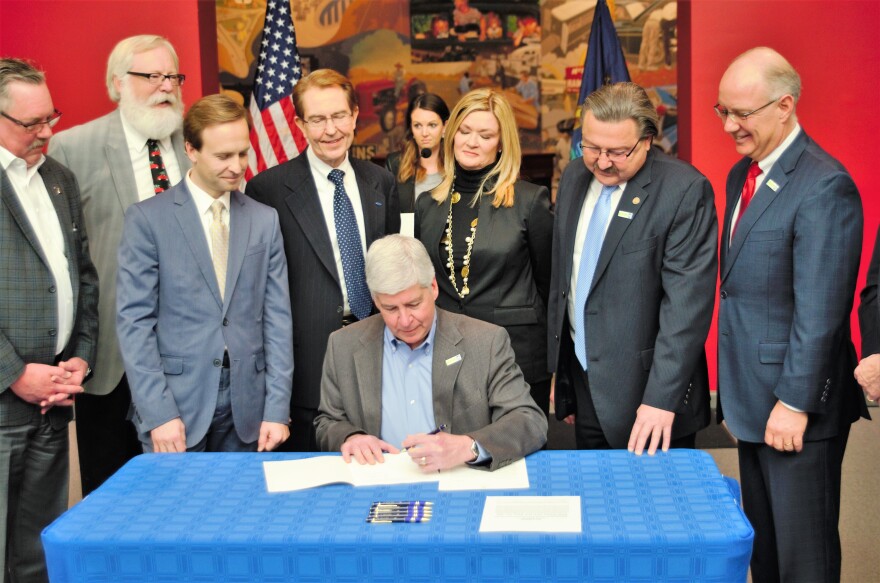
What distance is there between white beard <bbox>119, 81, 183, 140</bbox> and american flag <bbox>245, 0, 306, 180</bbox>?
1732 millimetres

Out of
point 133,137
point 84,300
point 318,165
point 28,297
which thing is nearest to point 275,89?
point 133,137

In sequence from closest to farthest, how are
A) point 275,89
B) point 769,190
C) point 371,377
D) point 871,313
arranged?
point 371,377 → point 769,190 → point 871,313 → point 275,89

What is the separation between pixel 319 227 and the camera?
3.47 meters

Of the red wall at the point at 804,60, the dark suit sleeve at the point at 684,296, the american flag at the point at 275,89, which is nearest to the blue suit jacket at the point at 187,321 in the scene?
the dark suit sleeve at the point at 684,296

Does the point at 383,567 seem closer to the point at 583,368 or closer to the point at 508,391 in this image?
the point at 508,391

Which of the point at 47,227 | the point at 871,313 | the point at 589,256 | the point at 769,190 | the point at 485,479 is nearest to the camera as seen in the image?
the point at 485,479

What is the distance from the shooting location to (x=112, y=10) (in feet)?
18.9

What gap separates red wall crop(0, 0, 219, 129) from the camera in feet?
18.8

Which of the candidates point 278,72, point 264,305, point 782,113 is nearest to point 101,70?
point 278,72

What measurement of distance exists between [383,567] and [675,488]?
0.76 metres

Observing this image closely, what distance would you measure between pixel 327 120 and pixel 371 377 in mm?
1094

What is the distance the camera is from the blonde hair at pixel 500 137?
11.6 feet

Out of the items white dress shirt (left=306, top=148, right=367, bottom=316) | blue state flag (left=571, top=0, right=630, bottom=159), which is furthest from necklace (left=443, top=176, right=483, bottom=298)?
blue state flag (left=571, top=0, right=630, bottom=159)

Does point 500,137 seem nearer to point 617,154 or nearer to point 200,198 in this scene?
point 617,154
